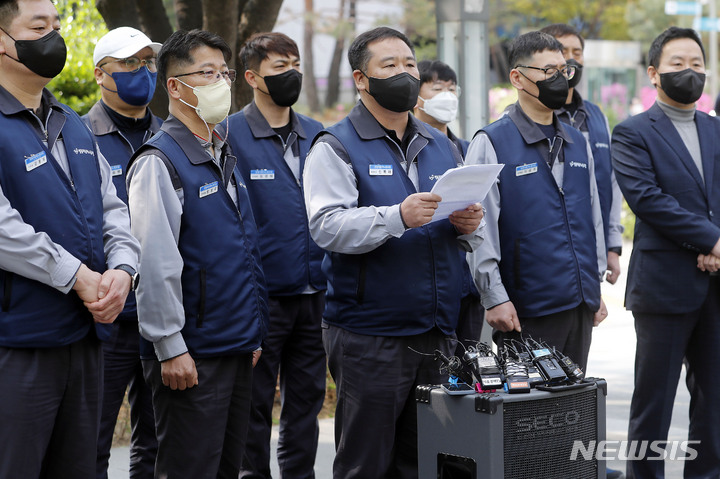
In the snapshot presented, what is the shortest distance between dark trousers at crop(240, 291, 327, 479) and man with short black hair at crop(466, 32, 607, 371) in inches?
43.7

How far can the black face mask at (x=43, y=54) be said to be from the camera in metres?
3.59

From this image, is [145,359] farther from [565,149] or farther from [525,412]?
[565,149]

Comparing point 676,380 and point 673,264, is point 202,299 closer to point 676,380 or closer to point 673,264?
point 673,264

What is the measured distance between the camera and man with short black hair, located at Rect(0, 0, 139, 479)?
3.43 meters

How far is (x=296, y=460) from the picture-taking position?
5.42 meters

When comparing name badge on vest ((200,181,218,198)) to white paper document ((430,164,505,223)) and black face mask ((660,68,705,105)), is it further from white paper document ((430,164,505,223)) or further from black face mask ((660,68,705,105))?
black face mask ((660,68,705,105))

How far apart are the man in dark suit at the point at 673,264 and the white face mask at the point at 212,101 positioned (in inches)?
90.6

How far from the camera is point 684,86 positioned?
5.35m

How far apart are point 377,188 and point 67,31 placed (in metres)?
5.26

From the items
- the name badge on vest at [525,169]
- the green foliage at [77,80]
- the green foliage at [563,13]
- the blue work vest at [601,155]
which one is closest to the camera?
the name badge on vest at [525,169]

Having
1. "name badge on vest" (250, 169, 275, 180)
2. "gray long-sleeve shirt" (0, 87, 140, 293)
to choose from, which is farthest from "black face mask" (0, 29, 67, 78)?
"name badge on vest" (250, 169, 275, 180)

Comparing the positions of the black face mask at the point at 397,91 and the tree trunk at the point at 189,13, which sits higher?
the tree trunk at the point at 189,13

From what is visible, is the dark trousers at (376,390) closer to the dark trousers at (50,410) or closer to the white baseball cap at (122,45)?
the dark trousers at (50,410)

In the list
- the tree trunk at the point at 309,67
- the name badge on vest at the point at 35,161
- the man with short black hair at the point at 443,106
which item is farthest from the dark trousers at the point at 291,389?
the tree trunk at the point at 309,67
